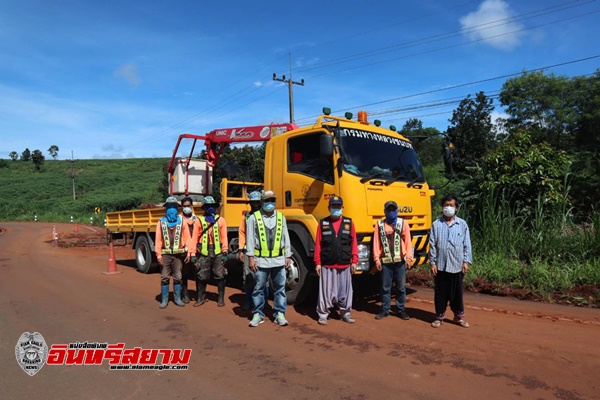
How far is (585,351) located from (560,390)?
1136 millimetres

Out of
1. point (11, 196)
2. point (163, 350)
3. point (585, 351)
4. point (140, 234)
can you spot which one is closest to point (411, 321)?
point (585, 351)

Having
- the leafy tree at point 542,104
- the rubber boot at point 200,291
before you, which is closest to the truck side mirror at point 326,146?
the rubber boot at point 200,291

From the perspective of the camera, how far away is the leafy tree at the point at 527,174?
29.1 feet

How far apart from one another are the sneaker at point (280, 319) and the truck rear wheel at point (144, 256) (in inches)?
218

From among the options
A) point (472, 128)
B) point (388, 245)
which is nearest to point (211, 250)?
point (388, 245)

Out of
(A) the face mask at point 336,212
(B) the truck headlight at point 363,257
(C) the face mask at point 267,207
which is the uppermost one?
(C) the face mask at point 267,207

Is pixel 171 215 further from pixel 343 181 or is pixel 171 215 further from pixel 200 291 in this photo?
pixel 343 181

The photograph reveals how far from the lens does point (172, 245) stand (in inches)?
258

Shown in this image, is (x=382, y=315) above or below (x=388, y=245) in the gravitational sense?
below

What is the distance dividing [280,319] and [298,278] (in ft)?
2.93

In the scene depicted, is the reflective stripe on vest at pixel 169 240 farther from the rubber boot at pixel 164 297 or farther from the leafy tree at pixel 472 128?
the leafy tree at pixel 472 128

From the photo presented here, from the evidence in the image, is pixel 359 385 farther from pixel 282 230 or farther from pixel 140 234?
pixel 140 234

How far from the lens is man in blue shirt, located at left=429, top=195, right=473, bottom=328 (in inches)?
203
